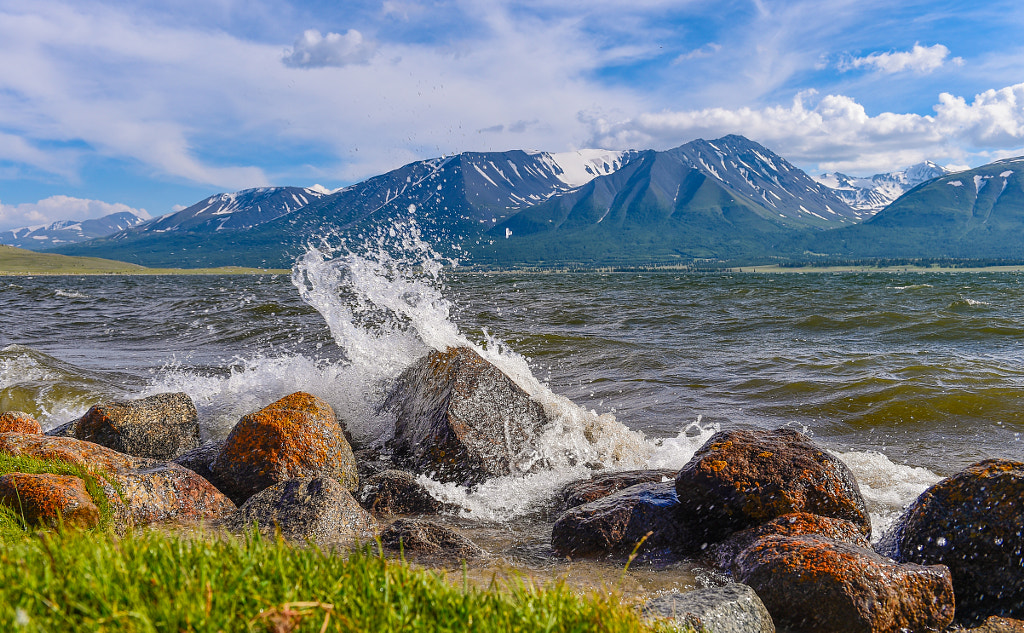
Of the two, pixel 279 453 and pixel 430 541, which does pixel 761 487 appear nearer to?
pixel 430 541

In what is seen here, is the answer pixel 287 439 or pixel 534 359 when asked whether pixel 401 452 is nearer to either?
pixel 287 439

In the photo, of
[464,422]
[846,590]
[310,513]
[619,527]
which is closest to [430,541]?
[310,513]

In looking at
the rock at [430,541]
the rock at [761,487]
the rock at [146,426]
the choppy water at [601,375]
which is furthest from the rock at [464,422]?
the rock at [146,426]

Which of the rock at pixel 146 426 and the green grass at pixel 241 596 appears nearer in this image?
the green grass at pixel 241 596

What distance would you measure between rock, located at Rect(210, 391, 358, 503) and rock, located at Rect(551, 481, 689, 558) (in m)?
2.95

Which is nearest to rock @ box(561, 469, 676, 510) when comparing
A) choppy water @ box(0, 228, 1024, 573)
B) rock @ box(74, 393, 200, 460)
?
choppy water @ box(0, 228, 1024, 573)

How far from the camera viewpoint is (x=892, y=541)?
5723mm

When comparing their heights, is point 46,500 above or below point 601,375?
above

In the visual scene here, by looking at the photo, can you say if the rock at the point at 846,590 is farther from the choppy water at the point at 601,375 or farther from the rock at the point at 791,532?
the choppy water at the point at 601,375

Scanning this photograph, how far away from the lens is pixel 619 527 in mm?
6152

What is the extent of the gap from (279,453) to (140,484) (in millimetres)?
1497

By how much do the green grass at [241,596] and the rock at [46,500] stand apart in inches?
115

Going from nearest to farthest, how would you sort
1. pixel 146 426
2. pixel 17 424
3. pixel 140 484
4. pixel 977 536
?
pixel 977 536 → pixel 140 484 → pixel 17 424 → pixel 146 426

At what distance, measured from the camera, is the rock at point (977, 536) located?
4.96m
